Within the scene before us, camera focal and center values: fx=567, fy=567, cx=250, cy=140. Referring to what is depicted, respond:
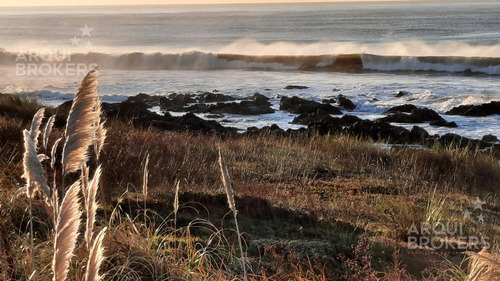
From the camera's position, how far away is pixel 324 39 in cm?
5878

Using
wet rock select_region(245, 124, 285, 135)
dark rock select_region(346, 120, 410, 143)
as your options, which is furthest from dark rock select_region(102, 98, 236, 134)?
dark rock select_region(346, 120, 410, 143)

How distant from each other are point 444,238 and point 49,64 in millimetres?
41175

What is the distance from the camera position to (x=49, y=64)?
42.7 meters

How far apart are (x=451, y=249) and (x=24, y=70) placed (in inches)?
1473

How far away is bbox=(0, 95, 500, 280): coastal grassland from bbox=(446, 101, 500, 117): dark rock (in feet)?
30.1

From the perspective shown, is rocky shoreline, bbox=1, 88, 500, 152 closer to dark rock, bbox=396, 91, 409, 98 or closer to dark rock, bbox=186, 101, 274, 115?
dark rock, bbox=186, 101, 274, 115

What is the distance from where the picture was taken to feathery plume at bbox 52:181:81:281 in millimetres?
1429

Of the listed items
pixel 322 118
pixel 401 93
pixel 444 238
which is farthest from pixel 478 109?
A: pixel 444 238

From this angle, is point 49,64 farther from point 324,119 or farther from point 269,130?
point 269,130

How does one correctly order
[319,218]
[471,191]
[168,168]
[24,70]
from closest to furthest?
1. [319,218]
2. [168,168]
3. [471,191]
4. [24,70]

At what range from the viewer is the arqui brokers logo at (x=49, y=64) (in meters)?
37.2

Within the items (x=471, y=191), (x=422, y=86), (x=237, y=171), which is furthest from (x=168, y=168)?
(x=422, y=86)

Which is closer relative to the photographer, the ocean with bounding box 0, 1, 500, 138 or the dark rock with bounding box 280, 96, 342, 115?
the dark rock with bounding box 280, 96, 342, 115

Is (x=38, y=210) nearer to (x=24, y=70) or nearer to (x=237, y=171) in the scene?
(x=237, y=171)
